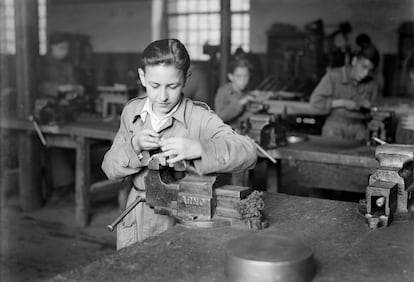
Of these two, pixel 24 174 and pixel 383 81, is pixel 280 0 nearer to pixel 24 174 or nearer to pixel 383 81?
pixel 383 81

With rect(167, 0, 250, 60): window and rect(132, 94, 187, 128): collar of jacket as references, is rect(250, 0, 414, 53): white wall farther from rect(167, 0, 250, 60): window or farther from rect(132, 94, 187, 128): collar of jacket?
rect(132, 94, 187, 128): collar of jacket

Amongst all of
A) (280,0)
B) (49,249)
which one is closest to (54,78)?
(49,249)

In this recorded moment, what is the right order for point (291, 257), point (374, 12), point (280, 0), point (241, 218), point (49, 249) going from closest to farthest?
point (291, 257)
point (241, 218)
point (49, 249)
point (374, 12)
point (280, 0)

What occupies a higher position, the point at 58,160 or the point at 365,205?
the point at 365,205

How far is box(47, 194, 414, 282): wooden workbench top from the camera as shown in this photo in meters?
1.45

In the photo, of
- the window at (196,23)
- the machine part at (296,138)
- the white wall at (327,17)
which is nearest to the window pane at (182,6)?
the window at (196,23)

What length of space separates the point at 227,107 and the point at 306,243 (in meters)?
2.70

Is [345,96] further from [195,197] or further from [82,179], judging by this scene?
[195,197]

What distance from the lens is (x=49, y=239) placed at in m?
4.31

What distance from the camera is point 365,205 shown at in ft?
6.48

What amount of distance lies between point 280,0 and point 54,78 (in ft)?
11.8

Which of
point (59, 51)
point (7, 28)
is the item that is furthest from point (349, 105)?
point (59, 51)

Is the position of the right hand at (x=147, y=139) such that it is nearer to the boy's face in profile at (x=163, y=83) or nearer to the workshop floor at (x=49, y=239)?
the boy's face in profile at (x=163, y=83)

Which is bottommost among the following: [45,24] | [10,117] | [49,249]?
[49,249]
